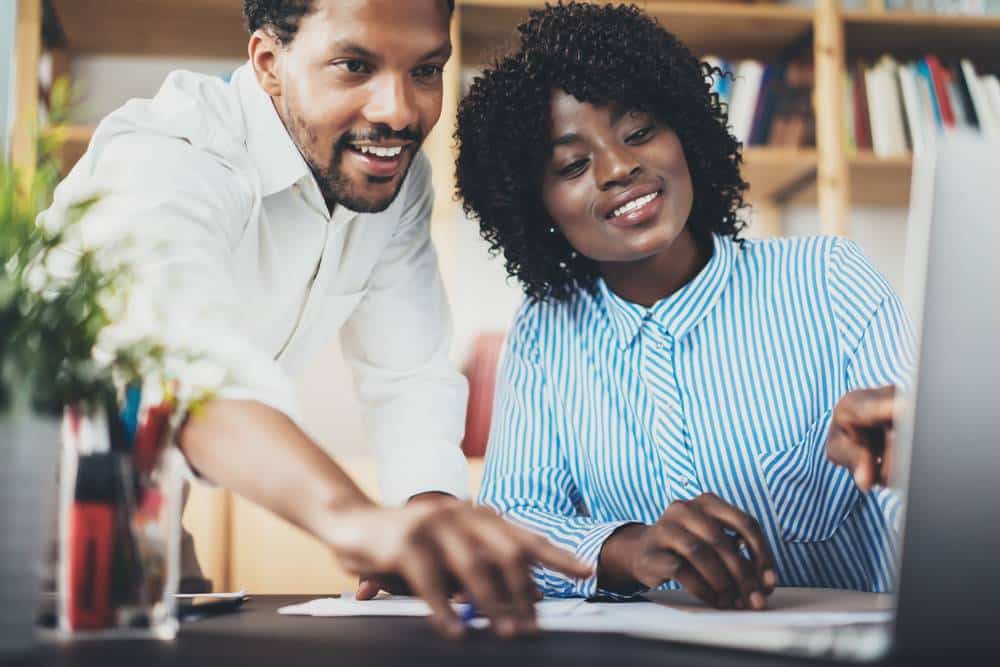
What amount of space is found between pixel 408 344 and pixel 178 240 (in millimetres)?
622

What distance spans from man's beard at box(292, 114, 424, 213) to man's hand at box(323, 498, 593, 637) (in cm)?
70

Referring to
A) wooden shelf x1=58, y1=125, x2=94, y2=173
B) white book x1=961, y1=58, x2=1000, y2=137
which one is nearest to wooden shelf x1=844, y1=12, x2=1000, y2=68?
white book x1=961, y1=58, x2=1000, y2=137

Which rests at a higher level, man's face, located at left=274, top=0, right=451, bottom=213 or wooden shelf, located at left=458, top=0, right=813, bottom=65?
wooden shelf, located at left=458, top=0, right=813, bottom=65

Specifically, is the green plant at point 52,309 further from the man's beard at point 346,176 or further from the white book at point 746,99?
the white book at point 746,99

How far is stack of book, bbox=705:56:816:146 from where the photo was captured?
2549mm

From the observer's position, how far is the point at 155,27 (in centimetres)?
252

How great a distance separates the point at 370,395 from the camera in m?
1.50

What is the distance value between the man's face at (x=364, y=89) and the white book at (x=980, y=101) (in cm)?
186

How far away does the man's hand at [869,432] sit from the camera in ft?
2.56

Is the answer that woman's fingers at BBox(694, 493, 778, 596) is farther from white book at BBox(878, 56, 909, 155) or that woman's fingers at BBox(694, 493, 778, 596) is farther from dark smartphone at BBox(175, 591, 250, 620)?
white book at BBox(878, 56, 909, 155)

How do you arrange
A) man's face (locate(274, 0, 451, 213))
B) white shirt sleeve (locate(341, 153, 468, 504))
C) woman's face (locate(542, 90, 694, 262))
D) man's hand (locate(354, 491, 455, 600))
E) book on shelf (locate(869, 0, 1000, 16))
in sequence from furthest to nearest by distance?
book on shelf (locate(869, 0, 1000, 16))
white shirt sleeve (locate(341, 153, 468, 504))
woman's face (locate(542, 90, 694, 262))
man's face (locate(274, 0, 451, 213))
man's hand (locate(354, 491, 455, 600))

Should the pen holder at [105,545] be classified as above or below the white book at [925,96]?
below

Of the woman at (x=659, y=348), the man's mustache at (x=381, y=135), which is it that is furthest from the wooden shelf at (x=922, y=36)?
the man's mustache at (x=381, y=135)

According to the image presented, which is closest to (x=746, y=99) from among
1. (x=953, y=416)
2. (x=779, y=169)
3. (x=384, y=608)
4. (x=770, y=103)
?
(x=770, y=103)
